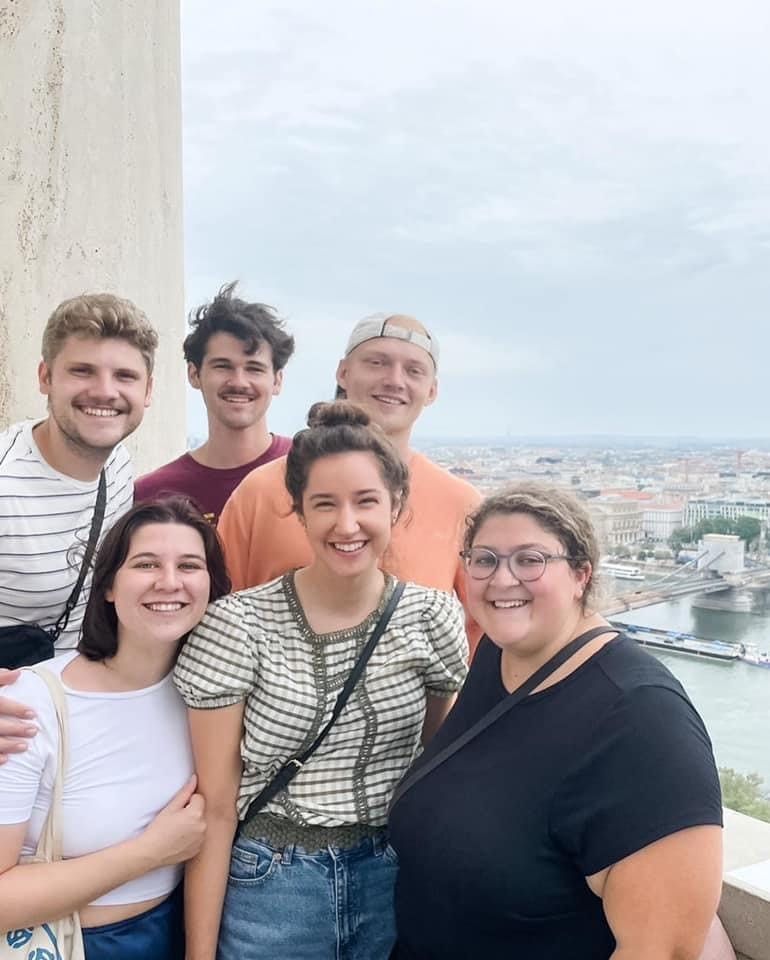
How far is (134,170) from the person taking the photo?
3.81 m

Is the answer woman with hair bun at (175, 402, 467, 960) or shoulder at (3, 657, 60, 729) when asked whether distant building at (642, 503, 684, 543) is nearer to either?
woman with hair bun at (175, 402, 467, 960)

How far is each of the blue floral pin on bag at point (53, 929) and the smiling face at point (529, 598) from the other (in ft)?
2.58

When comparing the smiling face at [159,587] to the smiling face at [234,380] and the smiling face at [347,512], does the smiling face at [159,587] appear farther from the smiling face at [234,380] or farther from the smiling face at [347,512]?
the smiling face at [234,380]

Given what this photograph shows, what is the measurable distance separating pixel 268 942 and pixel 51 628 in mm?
841

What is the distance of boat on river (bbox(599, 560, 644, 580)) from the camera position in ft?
5.26

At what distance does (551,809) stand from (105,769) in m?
0.81

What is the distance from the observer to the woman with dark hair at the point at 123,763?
1489 mm

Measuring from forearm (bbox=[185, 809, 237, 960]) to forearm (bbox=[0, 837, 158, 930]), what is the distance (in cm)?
10

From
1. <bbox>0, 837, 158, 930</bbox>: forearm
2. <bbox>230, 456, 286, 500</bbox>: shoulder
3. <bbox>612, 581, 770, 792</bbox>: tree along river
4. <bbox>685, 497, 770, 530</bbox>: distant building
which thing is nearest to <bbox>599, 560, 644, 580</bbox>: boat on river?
<bbox>612, 581, 770, 792</bbox>: tree along river

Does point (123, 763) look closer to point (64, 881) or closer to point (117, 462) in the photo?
point (64, 881)

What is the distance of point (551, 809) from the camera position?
53.3 inches

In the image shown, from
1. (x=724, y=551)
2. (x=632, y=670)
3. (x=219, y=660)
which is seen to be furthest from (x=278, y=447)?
Result: (x=724, y=551)

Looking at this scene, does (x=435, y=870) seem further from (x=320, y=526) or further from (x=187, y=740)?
(x=320, y=526)

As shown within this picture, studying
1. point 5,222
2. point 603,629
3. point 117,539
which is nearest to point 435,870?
point 603,629
